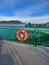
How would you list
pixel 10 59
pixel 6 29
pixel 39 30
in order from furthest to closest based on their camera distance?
pixel 6 29, pixel 39 30, pixel 10 59

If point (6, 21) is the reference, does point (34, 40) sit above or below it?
below

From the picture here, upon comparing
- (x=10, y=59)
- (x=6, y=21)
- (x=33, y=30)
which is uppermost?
(x=6, y=21)

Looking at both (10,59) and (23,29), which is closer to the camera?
(10,59)

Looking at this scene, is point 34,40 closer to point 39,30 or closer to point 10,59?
point 39,30

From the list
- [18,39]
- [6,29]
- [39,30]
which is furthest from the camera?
[6,29]

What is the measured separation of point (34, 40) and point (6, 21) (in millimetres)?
1818

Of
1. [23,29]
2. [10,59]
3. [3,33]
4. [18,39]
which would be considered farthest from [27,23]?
[10,59]

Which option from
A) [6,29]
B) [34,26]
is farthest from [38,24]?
[6,29]

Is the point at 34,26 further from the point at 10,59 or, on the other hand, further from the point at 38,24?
the point at 10,59

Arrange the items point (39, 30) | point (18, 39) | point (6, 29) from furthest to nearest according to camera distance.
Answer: point (6, 29) → point (18, 39) → point (39, 30)

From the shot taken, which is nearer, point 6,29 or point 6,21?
point 6,21

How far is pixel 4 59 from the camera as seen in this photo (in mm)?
3939

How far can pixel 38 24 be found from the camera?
22.6 ft

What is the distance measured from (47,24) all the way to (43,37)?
65 cm
